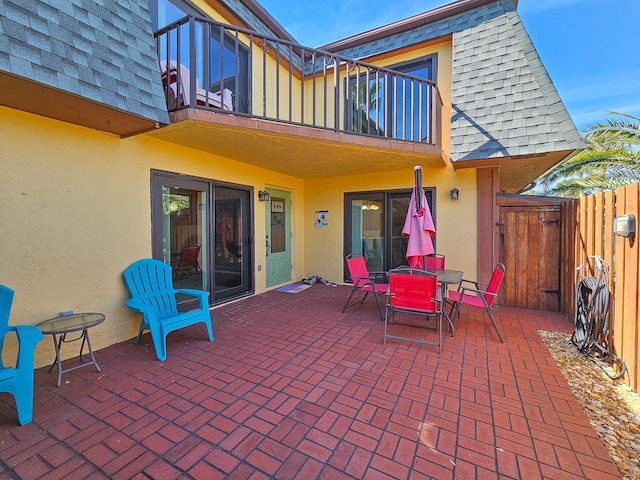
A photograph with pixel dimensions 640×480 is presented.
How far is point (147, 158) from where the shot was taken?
12.9ft

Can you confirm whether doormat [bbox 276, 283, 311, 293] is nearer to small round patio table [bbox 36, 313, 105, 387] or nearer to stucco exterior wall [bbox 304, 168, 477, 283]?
stucco exterior wall [bbox 304, 168, 477, 283]

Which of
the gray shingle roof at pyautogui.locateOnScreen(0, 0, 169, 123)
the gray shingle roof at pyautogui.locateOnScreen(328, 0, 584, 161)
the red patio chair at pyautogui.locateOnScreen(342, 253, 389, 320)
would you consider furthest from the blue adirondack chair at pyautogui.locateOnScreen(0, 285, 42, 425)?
the gray shingle roof at pyautogui.locateOnScreen(328, 0, 584, 161)

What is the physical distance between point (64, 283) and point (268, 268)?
3612 millimetres

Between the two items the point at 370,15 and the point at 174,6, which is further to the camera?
the point at 370,15

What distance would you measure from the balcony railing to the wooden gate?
193 centimetres

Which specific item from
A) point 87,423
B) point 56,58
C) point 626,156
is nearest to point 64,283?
point 87,423

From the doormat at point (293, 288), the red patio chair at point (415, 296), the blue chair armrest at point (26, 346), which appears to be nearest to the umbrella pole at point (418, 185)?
the red patio chair at point (415, 296)

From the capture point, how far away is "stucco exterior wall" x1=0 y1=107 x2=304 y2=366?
9.29ft

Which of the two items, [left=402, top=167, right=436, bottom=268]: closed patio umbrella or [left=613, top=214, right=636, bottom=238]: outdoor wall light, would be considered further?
[left=402, top=167, right=436, bottom=268]: closed patio umbrella

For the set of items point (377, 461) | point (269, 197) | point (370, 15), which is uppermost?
point (370, 15)

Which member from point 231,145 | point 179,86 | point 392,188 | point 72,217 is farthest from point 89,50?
point 392,188

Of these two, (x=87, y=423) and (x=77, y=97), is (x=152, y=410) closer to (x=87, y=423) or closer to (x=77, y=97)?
(x=87, y=423)

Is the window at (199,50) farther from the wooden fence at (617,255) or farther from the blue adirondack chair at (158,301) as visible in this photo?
the wooden fence at (617,255)

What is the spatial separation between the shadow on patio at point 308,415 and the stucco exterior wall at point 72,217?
0.66 m
